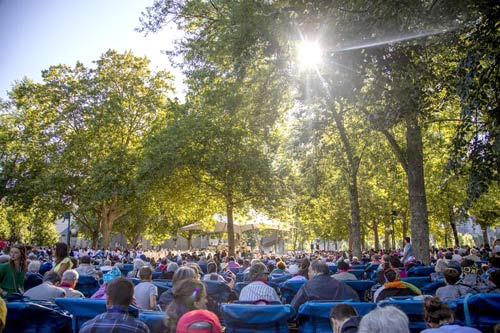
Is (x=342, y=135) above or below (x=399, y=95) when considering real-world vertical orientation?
above

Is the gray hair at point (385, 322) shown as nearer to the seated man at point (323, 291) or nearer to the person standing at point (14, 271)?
the seated man at point (323, 291)

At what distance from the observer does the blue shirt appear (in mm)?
3299

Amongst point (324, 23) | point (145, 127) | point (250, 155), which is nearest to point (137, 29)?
point (250, 155)

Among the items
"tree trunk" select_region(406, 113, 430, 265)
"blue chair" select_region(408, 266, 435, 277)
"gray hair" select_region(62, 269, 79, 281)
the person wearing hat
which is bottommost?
"gray hair" select_region(62, 269, 79, 281)

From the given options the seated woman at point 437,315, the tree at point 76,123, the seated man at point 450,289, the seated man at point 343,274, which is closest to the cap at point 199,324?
the seated woman at point 437,315

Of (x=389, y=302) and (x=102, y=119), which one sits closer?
(x=389, y=302)

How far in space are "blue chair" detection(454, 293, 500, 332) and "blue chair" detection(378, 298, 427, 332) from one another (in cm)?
57

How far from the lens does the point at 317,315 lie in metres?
4.95

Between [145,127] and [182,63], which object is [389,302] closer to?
[182,63]

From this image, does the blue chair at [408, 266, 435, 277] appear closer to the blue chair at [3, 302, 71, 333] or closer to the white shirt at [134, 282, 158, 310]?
the white shirt at [134, 282, 158, 310]

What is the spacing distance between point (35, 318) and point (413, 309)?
417 centimetres

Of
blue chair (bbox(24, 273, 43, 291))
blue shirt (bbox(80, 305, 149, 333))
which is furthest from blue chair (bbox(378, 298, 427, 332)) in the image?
blue chair (bbox(24, 273, 43, 291))

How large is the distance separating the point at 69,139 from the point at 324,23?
2780 cm

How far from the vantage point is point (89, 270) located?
9.15 metres
